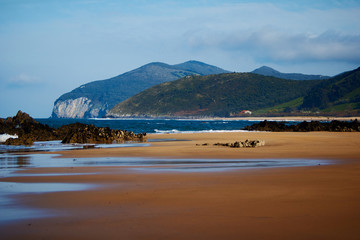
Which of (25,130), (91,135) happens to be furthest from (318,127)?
(25,130)

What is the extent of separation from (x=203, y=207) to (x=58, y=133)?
29.9 meters

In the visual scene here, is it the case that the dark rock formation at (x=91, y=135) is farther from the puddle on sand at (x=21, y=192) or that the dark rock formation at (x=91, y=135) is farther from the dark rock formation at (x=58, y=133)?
the puddle on sand at (x=21, y=192)

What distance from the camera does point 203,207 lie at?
775cm

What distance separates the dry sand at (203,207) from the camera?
6.20 meters

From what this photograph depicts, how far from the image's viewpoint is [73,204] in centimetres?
822

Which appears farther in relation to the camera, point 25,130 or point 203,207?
point 25,130

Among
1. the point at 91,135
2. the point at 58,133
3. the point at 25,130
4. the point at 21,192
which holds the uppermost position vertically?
the point at 25,130

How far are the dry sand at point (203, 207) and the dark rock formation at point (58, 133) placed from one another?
1930cm

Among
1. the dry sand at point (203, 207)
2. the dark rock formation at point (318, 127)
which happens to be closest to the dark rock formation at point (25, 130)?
the dry sand at point (203, 207)

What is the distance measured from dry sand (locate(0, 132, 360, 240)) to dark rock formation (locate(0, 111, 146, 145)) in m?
19.3

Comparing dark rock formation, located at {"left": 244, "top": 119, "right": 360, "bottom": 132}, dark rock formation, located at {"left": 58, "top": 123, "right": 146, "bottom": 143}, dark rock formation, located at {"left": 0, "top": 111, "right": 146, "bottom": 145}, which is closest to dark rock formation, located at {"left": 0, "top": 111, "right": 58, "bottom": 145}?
dark rock formation, located at {"left": 0, "top": 111, "right": 146, "bottom": 145}

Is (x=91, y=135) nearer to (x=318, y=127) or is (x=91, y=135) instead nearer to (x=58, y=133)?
(x=58, y=133)

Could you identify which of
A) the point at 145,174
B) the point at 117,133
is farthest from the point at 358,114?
the point at 145,174

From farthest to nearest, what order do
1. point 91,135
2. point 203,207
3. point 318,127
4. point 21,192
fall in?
point 318,127
point 91,135
point 21,192
point 203,207
